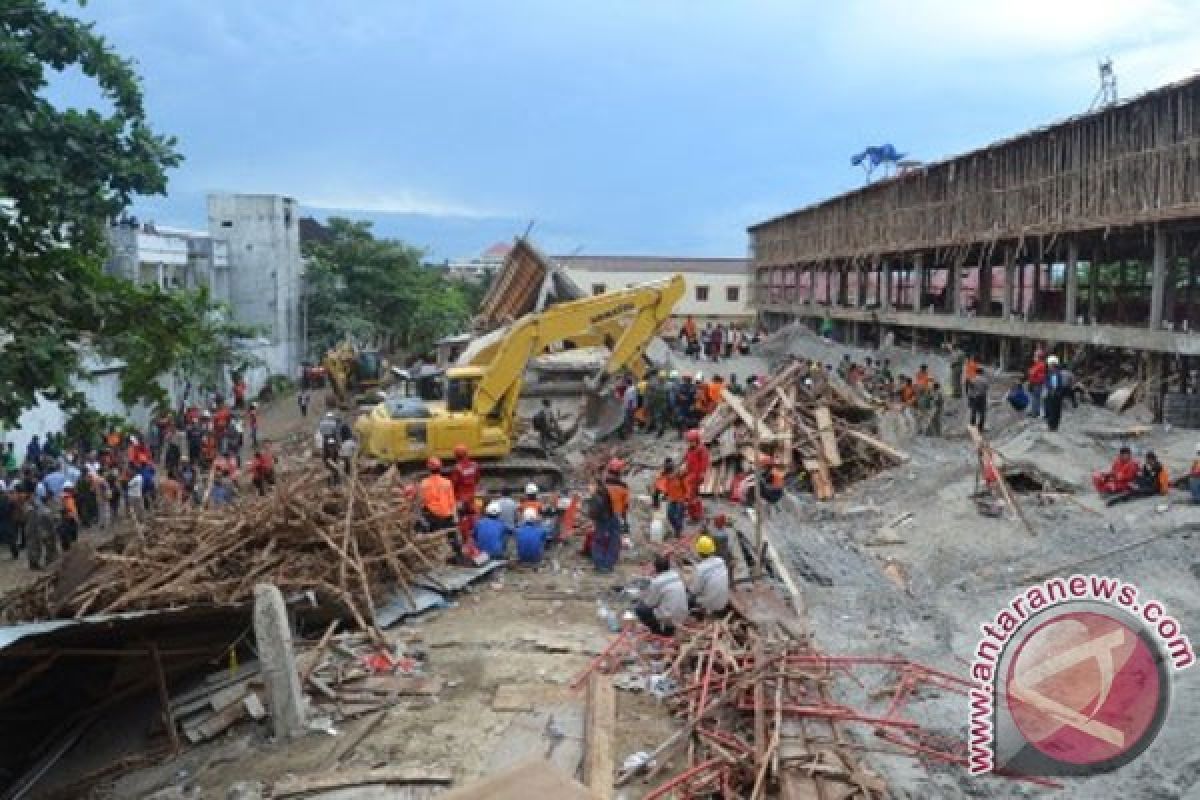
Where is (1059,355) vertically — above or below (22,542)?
above

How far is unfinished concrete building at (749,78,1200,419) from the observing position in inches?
840

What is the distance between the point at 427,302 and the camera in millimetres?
46750

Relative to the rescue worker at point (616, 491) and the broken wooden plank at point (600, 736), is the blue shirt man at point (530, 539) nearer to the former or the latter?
the rescue worker at point (616, 491)

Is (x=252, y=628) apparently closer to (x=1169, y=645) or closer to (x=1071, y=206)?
(x=1169, y=645)

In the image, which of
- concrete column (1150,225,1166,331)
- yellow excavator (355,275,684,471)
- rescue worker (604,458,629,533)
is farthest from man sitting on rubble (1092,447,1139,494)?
yellow excavator (355,275,684,471)

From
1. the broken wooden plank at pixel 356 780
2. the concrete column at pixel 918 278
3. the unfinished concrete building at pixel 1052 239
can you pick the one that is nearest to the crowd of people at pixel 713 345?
the unfinished concrete building at pixel 1052 239

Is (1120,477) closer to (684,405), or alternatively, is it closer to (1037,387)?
(1037,387)

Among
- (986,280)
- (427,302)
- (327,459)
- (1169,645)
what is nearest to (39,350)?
(1169,645)

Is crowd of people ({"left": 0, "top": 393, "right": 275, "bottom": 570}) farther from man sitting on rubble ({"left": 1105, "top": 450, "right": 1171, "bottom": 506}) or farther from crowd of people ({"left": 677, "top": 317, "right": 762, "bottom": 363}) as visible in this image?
crowd of people ({"left": 677, "top": 317, "right": 762, "bottom": 363})

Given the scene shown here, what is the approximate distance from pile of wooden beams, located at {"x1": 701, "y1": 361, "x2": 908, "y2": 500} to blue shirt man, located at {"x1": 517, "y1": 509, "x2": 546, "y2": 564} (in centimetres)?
542

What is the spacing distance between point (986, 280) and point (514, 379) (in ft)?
61.3

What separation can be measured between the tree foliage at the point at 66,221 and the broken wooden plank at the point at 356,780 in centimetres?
308

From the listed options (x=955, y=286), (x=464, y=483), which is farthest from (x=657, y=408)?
(x=955, y=286)

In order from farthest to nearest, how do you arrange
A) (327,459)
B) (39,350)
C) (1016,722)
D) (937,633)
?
(327,459)
(937,633)
(1016,722)
(39,350)
